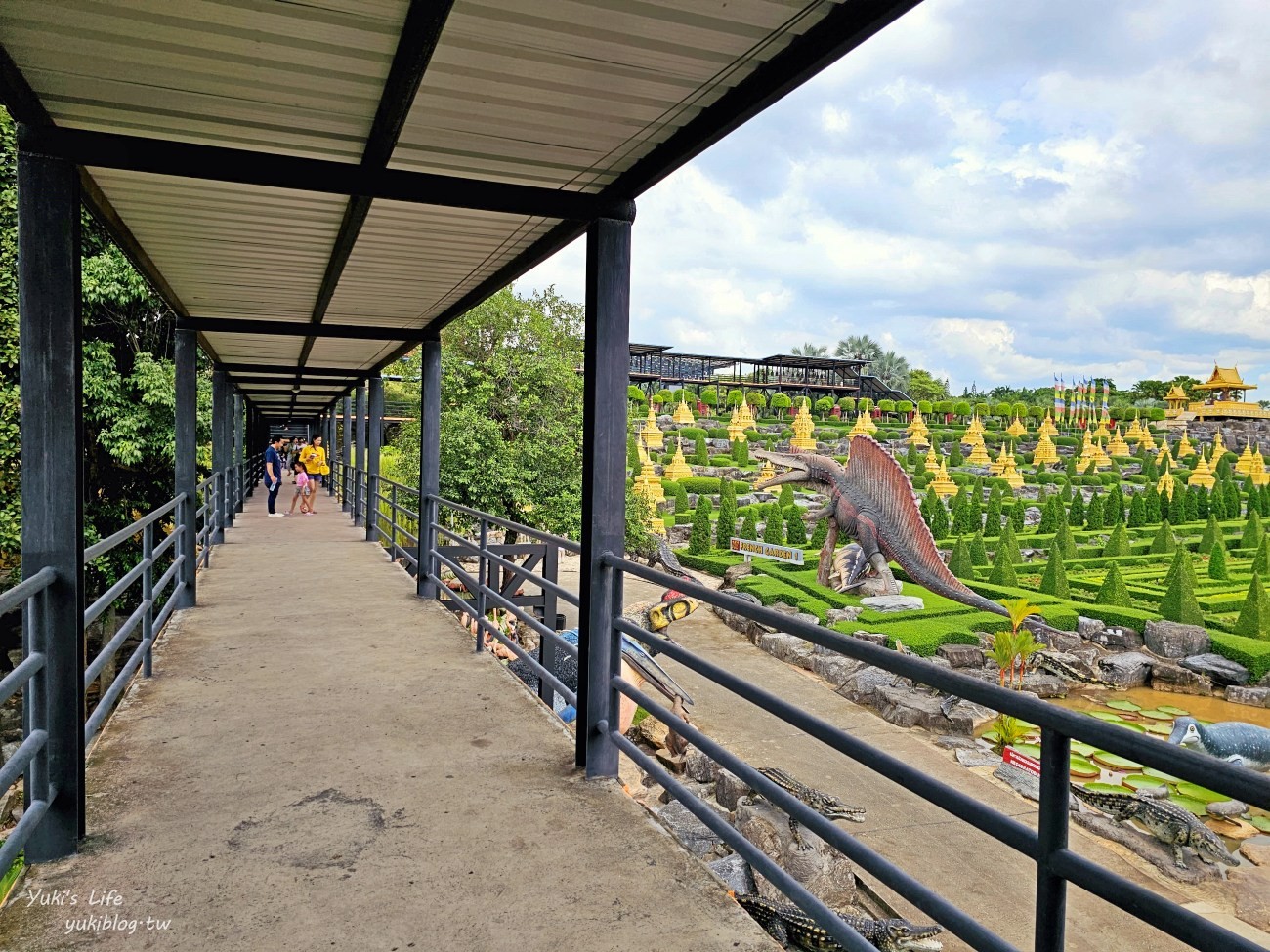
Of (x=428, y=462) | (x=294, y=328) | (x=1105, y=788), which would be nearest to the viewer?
(x=294, y=328)

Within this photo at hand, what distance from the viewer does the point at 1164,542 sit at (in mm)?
30375

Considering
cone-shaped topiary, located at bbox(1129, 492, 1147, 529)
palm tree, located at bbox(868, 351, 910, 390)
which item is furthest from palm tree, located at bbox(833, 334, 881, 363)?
cone-shaped topiary, located at bbox(1129, 492, 1147, 529)

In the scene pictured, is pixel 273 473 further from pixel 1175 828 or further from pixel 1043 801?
pixel 1043 801

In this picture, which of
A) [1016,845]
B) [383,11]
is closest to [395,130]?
[383,11]

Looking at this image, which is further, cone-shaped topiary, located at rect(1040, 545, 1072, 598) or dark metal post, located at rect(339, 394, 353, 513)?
cone-shaped topiary, located at rect(1040, 545, 1072, 598)

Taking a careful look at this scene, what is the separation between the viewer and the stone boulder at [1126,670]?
20.1 meters

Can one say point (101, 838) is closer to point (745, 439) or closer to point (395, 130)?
point (395, 130)

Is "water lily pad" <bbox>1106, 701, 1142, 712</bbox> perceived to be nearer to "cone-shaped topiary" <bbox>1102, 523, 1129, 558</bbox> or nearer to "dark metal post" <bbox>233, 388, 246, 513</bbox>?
"cone-shaped topiary" <bbox>1102, 523, 1129, 558</bbox>

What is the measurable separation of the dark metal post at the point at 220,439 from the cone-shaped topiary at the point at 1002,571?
2136cm

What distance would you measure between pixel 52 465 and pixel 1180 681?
884 inches

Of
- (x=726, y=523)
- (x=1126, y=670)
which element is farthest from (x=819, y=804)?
(x=726, y=523)

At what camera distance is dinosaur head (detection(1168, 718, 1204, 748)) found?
15.7m

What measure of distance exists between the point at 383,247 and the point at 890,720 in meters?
14.8

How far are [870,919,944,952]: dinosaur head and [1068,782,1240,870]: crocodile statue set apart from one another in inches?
201
